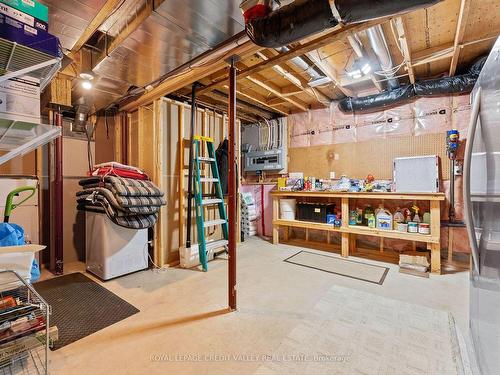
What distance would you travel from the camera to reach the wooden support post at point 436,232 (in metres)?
2.64

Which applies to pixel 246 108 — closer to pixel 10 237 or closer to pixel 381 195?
pixel 381 195

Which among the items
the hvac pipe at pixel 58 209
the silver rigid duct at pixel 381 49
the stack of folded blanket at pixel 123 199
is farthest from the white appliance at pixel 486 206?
the hvac pipe at pixel 58 209

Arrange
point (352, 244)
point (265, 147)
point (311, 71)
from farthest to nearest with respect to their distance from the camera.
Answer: point (265, 147) → point (352, 244) → point (311, 71)

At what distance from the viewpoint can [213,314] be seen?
185 cm

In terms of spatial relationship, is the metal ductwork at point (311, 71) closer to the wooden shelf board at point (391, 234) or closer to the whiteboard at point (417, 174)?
the whiteboard at point (417, 174)

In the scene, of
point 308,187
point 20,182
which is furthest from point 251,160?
point 20,182

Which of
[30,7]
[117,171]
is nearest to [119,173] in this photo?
[117,171]

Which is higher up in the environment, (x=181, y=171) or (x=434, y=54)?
(x=434, y=54)

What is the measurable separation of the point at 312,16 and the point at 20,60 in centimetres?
151

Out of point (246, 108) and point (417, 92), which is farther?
point (246, 108)

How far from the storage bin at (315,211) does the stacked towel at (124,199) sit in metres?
2.15

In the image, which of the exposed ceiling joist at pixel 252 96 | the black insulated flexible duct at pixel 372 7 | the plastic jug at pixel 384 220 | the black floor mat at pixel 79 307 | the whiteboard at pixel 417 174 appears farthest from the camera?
the exposed ceiling joist at pixel 252 96

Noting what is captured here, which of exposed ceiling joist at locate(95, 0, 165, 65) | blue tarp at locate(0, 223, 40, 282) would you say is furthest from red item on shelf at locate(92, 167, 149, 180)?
blue tarp at locate(0, 223, 40, 282)

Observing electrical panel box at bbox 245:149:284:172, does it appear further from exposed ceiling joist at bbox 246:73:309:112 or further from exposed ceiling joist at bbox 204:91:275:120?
exposed ceiling joist at bbox 246:73:309:112
